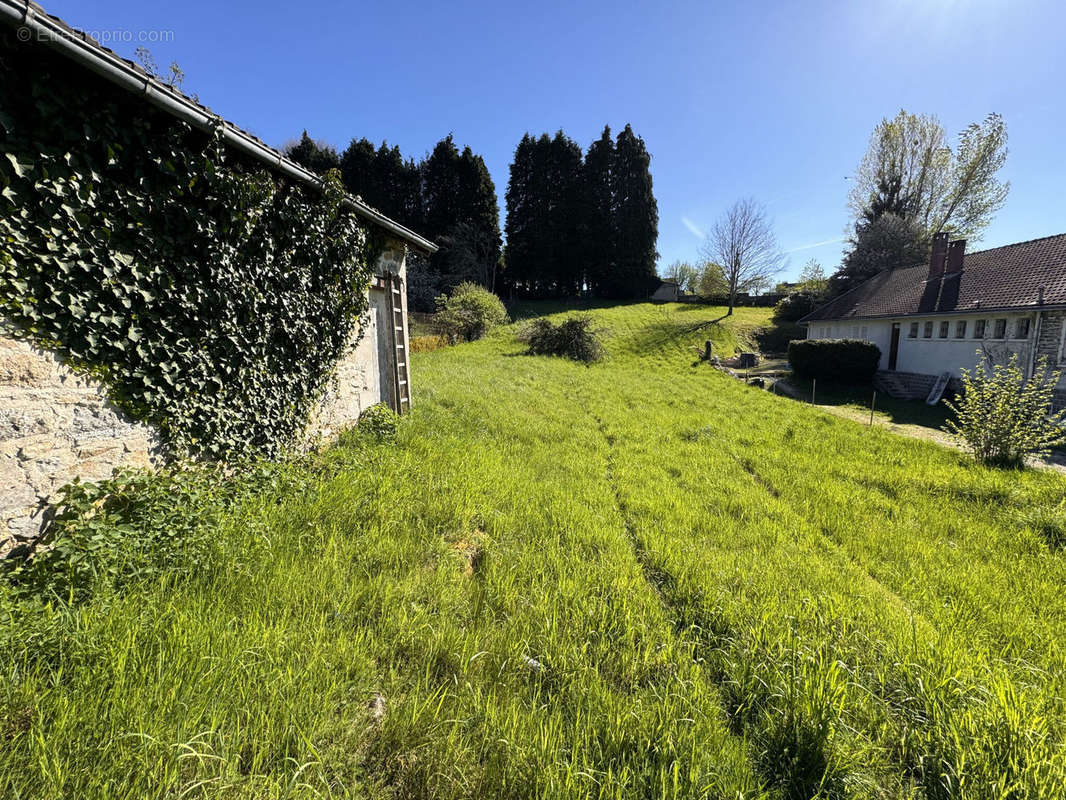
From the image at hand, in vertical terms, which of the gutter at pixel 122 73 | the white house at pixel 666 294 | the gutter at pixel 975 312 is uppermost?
the white house at pixel 666 294

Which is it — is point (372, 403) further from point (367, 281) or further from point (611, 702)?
point (611, 702)

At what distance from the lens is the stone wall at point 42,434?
7.98ft

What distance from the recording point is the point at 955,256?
60.5 ft

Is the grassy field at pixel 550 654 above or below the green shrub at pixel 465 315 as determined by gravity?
below

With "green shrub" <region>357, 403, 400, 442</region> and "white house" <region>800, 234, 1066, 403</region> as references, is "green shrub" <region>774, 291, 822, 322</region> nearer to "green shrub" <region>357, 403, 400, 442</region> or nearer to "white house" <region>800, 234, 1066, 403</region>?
"white house" <region>800, 234, 1066, 403</region>

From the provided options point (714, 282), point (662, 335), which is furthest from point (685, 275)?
point (662, 335)

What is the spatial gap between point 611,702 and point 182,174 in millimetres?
4790

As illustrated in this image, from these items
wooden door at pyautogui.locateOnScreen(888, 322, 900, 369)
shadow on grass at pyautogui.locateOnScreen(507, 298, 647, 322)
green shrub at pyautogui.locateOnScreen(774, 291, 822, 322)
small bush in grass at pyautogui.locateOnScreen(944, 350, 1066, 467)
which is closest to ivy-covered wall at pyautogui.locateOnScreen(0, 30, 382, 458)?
small bush in grass at pyautogui.locateOnScreen(944, 350, 1066, 467)

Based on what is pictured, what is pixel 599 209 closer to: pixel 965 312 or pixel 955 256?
pixel 955 256

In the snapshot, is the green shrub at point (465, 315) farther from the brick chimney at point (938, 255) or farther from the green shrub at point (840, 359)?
the brick chimney at point (938, 255)

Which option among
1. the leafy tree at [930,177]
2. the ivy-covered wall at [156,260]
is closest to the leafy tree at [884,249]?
the leafy tree at [930,177]

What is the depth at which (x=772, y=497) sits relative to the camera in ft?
17.5

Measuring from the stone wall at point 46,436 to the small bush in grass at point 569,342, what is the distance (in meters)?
18.4

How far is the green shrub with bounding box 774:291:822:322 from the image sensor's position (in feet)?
100
